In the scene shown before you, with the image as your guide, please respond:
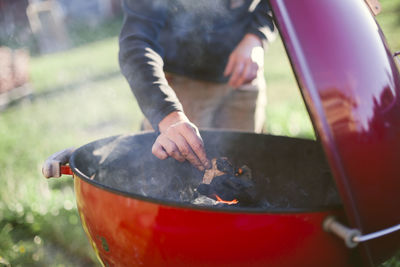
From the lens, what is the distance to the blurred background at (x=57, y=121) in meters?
1.91

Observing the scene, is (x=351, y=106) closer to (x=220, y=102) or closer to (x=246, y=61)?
(x=246, y=61)

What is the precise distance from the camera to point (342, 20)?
0.87m

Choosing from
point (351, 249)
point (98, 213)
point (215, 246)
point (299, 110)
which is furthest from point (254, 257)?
point (299, 110)

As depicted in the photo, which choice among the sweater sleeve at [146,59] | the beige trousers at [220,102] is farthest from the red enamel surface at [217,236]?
the beige trousers at [220,102]

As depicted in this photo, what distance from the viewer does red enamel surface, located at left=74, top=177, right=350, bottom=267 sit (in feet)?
2.63

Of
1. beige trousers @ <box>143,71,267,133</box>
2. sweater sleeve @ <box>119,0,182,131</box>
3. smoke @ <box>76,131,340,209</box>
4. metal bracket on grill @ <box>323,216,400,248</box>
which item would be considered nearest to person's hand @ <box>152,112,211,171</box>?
sweater sleeve @ <box>119,0,182,131</box>

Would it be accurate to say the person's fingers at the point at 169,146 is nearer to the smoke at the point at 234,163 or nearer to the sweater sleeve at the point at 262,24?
the smoke at the point at 234,163

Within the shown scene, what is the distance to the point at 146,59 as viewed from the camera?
49.6 inches

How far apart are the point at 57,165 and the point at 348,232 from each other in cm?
91

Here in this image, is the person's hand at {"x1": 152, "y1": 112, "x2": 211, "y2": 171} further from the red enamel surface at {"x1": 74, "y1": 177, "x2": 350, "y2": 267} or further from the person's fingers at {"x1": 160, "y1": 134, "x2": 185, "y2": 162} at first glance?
the red enamel surface at {"x1": 74, "y1": 177, "x2": 350, "y2": 267}

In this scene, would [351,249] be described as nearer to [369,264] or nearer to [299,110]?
[369,264]

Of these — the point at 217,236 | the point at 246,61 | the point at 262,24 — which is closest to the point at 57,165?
the point at 217,236

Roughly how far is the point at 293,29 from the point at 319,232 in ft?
1.59

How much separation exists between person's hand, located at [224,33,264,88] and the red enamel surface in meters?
0.80
